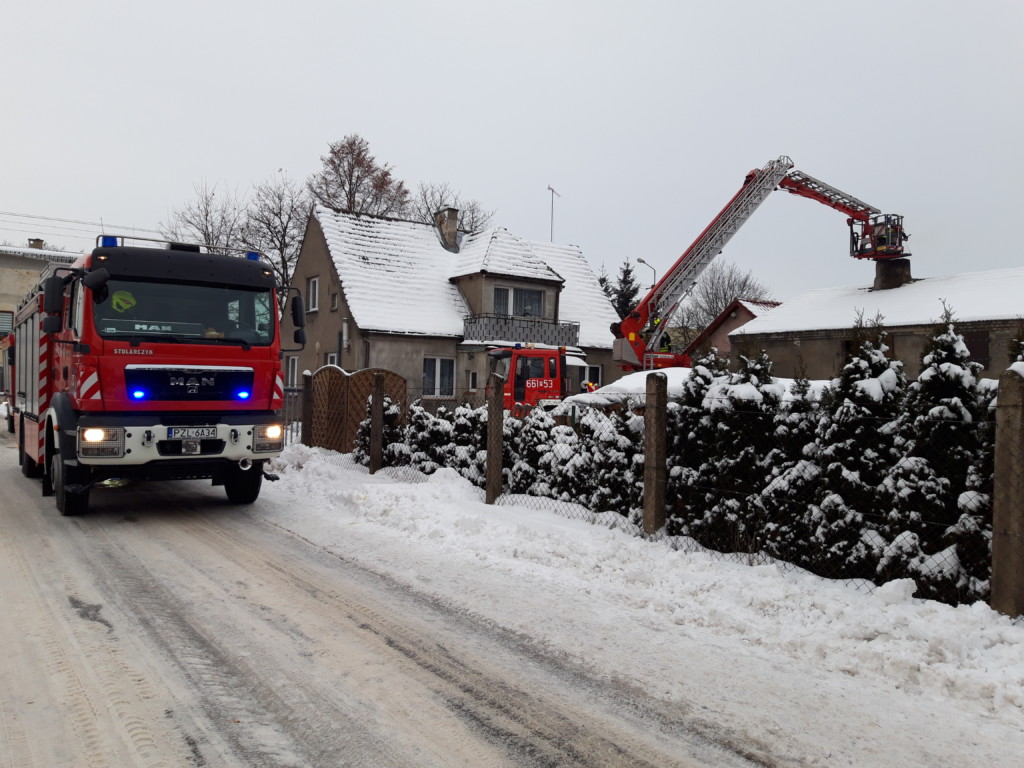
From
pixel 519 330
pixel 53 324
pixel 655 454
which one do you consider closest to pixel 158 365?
pixel 53 324

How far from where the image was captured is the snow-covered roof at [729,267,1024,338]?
Answer: 2538 centimetres

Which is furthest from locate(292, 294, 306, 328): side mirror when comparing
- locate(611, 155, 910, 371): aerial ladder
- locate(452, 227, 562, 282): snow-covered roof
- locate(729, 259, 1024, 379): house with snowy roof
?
locate(452, 227, 562, 282): snow-covered roof

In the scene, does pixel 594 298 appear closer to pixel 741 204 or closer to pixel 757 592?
pixel 741 204

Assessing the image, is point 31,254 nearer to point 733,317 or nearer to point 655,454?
point 733,317

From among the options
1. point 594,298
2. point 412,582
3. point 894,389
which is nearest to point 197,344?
point 412,582

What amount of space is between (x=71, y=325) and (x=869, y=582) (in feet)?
28.2

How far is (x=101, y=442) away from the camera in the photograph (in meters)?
8.22

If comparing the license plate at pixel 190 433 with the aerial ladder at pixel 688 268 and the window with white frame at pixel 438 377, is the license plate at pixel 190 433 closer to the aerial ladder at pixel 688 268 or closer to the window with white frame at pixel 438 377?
the aerial ladder at pixel 688 268

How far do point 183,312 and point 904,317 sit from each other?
2496 centimetres

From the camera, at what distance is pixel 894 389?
20.0 ft

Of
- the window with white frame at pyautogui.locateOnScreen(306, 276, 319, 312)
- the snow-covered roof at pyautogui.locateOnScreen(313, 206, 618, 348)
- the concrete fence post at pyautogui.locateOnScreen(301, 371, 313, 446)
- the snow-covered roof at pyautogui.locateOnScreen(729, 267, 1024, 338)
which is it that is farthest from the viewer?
the window with white frame at pyautogui.locateOnScreen(306, 276, 319, 312)

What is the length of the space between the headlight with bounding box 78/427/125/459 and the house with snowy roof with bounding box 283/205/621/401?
19.0 metres

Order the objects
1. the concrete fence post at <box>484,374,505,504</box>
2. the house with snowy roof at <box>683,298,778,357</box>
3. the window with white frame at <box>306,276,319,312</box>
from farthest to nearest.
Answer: the house with snowy roof at <box>683,298,778,357</box> < the window with white frame at <box>306,276,319,312</box> < the concrete fence post at <box>484,374,505,504</box>

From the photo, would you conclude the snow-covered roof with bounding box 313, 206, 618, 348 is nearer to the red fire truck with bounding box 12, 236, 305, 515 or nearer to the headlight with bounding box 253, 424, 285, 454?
the red fire truck with bounding box 12, 236, 305, 515
